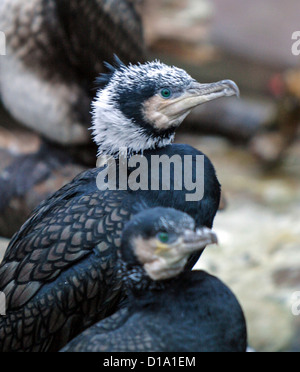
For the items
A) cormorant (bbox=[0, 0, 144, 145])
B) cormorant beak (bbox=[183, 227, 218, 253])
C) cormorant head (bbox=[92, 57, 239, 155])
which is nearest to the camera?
cormorant beak (bbox=[183, 227, 218, 253])

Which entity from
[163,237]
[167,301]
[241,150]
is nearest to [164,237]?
[163,237]

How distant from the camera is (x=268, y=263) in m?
3.95

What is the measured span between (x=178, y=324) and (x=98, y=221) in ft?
1.87

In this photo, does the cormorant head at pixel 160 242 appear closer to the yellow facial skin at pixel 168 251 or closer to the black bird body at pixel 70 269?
the yellow facial skin at pixel 168 251

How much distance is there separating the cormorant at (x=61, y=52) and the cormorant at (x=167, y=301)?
2087 mm

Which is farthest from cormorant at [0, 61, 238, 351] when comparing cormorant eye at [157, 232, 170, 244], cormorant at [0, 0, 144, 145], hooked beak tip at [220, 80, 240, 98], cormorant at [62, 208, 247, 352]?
cormorant at [0, 0, 144, 145]

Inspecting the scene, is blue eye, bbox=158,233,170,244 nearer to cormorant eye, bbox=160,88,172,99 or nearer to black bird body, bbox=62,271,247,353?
black bird body, bbox=62,271,247,353

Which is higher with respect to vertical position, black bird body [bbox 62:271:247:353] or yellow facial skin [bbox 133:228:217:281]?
yellow facial skin [bbox 133:228:217:281]

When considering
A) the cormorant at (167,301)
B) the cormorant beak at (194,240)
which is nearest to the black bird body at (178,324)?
the cormorant at (167,301)

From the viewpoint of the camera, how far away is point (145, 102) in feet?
8.02

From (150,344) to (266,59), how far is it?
20.5ft

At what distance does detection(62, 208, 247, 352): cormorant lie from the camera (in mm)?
1933

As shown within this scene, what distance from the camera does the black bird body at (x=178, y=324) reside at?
1975mm

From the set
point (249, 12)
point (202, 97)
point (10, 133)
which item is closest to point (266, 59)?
point (249, 12)
